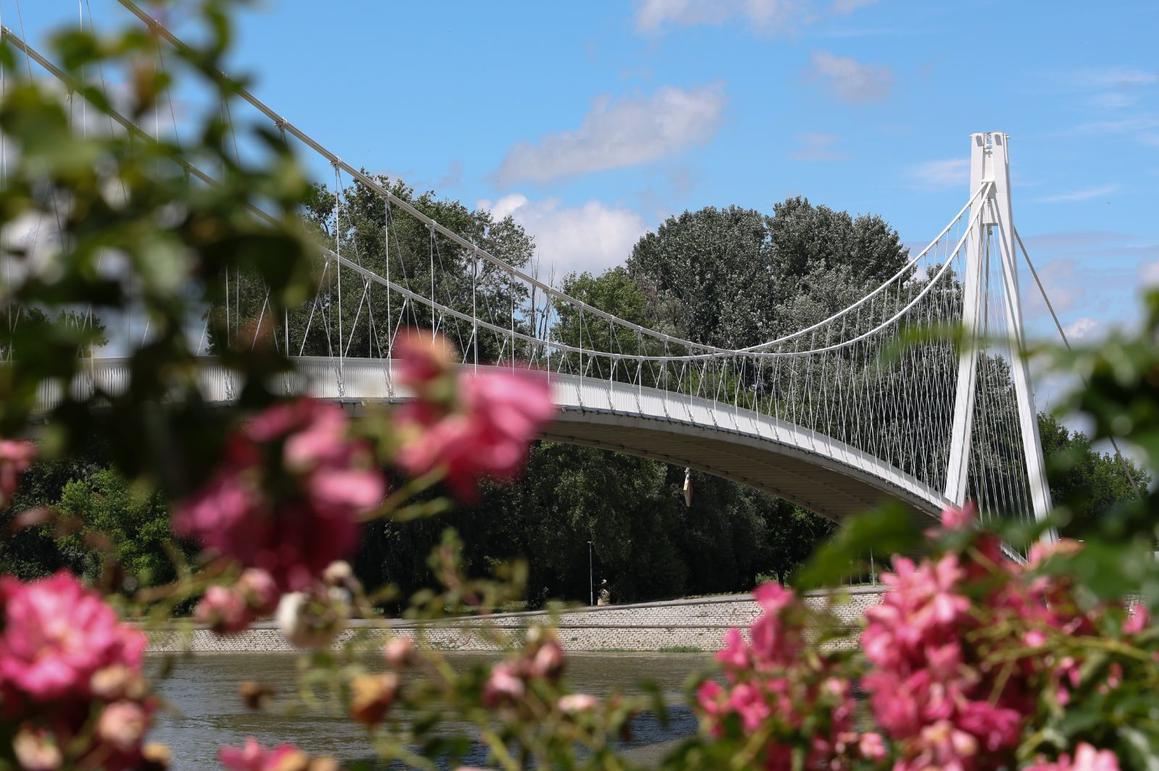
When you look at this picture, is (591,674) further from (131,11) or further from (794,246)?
(794,246)

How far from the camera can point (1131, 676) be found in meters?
1.22

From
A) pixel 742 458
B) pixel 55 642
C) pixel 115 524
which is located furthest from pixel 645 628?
pixel 55 642

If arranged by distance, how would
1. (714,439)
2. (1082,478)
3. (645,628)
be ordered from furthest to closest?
(1082,478), (645,628), (714,439)

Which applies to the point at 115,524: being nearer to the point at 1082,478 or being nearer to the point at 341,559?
the point at 1082,478

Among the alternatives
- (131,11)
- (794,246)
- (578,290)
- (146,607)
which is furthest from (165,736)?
(794,246)

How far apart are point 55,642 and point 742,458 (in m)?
23.4

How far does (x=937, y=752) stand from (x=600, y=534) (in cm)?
3106

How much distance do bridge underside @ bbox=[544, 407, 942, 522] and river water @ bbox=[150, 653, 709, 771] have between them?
3.06 meters

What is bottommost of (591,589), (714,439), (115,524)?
(591,589)

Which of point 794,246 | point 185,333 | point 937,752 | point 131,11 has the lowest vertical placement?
point 937,752

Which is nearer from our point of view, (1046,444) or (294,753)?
(294,753)

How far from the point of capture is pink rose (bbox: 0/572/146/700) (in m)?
0.88

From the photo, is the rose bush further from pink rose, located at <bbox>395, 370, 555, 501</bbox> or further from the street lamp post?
the street lamp post

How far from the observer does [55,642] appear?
0.89 m
